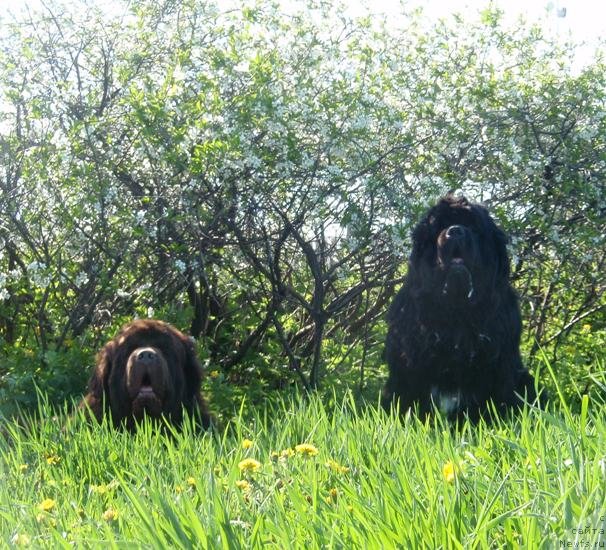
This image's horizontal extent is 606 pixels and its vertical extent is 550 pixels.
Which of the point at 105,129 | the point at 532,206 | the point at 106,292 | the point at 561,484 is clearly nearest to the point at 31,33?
the point at 105,129

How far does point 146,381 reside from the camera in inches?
229

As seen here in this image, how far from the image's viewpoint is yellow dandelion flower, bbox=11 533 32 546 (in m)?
2.73

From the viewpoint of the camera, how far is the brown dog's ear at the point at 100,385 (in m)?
5.99

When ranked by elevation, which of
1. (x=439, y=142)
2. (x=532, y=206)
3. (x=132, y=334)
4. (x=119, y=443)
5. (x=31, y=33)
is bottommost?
(x=119, y=443)

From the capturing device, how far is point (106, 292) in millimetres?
7812

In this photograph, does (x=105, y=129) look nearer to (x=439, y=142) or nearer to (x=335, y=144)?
(x=335, y=144)

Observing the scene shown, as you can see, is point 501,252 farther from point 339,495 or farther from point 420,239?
point 339,495

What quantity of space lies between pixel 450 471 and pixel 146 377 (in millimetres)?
3034

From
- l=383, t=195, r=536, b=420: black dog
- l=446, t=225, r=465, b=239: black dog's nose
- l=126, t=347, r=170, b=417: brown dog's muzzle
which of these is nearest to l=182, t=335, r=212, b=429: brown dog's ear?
l=126, t=347, r=170, b=417: brown dog's muzzle

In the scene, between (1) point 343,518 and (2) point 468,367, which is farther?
(2) point 468,367

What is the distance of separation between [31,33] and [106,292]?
6.59 feet

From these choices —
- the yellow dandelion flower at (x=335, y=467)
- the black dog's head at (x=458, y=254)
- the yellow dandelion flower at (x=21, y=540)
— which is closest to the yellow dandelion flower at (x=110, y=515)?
the yellow dandelion flower at (x=21, y=540)

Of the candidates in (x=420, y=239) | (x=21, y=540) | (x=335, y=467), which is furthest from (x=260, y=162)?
(x=21, y=540)

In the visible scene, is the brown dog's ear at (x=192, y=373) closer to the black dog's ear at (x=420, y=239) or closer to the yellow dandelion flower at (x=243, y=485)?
the black dog's ear at (x=420, y=239)
